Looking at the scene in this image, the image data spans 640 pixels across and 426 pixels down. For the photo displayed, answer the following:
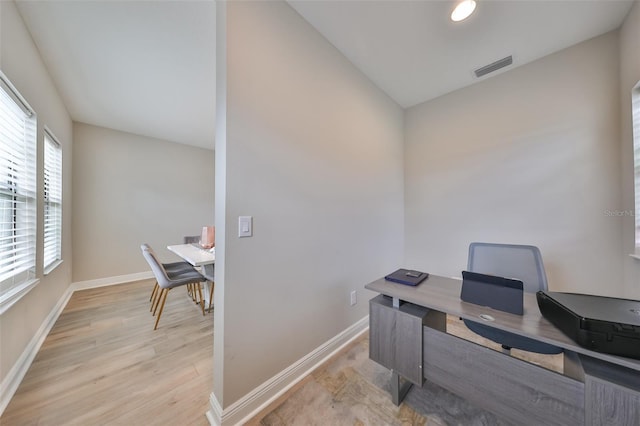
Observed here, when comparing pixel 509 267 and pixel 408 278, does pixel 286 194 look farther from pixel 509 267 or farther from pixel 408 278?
pixel 509 267

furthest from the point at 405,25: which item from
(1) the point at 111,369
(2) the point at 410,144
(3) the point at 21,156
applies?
(1) the point at 111,369

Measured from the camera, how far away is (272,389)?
4.36 ft

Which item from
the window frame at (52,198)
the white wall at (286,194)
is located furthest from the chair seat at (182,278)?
the white wall at (286,194)

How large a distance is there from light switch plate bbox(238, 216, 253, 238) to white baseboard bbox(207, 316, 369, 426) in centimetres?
96

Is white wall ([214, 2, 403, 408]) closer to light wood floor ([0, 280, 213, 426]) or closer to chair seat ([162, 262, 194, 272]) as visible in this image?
light wood floor ([0, 280, 213, 426])

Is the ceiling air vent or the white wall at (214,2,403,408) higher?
the ceiling air vent

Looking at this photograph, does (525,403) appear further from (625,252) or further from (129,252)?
(129,252)

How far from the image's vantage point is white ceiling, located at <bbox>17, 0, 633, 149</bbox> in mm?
1464

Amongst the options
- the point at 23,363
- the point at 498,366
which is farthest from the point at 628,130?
the point at 23,363

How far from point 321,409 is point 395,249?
180cm

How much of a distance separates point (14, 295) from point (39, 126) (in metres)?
1.52

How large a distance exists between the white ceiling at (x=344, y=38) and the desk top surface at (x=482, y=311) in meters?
1.92

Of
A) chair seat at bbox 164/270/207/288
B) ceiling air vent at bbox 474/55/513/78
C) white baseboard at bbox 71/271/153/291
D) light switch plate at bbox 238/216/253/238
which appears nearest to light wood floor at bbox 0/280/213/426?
chair seat at bbox 164/270/207/288

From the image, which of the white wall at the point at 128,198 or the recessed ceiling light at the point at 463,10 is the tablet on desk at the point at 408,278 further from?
the white wall at the point at 128,198
